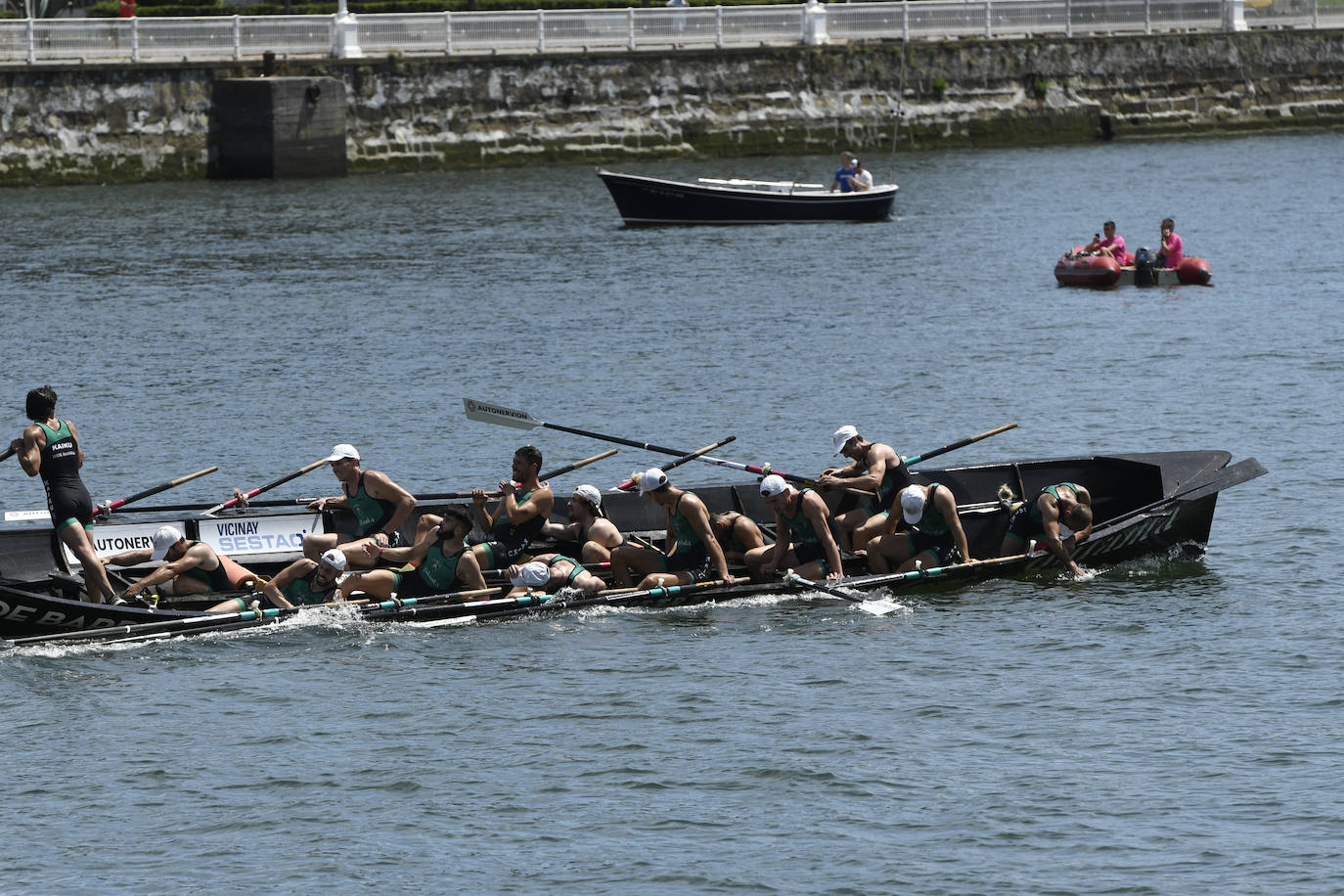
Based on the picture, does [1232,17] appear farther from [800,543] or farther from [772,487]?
[772,487]

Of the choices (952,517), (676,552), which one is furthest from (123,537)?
(952,517)

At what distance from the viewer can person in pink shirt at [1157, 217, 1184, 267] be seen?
3916 cm

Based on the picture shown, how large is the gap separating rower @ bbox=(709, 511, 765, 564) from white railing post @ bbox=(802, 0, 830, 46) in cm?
4172

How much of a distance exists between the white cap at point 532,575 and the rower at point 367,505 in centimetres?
140

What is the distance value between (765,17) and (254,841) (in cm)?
4805

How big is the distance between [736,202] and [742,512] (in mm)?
28607

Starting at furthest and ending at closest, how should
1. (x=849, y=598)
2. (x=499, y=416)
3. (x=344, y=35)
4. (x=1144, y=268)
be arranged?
(x=344, y=35) → (x=1144, y=268) → (x=499, y=416) → (x=849, y=598)

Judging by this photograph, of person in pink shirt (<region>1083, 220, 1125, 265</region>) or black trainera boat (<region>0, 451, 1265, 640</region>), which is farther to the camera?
person in pink shirt (<region>1083, 220, 1125, 265</region>)

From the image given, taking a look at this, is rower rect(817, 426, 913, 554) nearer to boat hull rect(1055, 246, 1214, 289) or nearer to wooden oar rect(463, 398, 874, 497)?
wooden oar rect(463, 398, 874, 497)

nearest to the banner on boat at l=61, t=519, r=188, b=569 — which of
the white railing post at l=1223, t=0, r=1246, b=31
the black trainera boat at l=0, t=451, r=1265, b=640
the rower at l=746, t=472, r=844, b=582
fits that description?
the black trainera boat at l=0, t=451, r=1265, b=640

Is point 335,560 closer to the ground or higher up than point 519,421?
closer to the ground

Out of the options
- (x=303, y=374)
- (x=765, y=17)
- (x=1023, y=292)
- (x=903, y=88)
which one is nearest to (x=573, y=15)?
(x=765, y=17)

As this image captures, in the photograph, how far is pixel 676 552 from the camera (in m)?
19.3

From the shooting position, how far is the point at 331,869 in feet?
44.4
